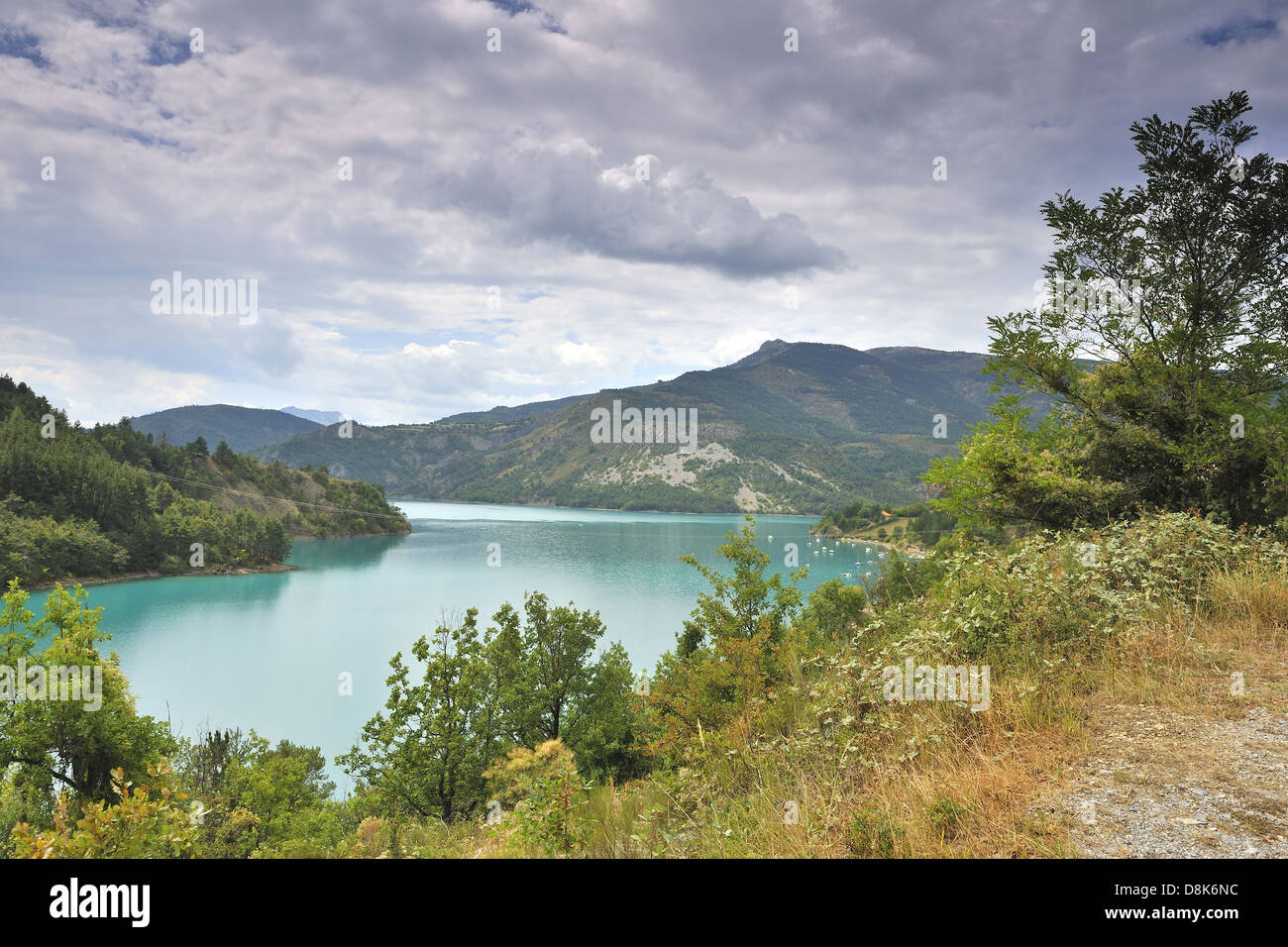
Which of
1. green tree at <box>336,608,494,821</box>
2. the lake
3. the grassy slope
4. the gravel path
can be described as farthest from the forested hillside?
the gravel path

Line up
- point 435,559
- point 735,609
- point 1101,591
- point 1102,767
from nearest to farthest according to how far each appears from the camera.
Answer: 1. point 1102,767
2. point 1101,591
3. point 735,609
4. point 435,559

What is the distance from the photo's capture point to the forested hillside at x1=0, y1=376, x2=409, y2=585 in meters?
75.9

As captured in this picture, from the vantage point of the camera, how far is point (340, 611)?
6694cm

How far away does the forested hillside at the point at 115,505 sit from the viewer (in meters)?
75.9

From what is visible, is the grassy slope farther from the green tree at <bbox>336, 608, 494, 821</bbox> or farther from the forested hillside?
the forested hillside

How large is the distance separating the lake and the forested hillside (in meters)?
5.31

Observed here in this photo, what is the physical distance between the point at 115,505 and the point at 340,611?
49403 millimetres

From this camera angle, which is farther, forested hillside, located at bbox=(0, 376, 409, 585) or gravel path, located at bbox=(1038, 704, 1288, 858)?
forested hillside, located at bbox=(0, 376, 409, 585)

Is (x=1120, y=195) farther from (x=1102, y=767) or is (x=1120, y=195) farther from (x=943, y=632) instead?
(x=1102, y=767)

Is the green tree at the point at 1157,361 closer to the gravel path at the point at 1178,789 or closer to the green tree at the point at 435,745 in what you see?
the gravel path at the point at 1178,789

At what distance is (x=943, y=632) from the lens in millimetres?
6227
